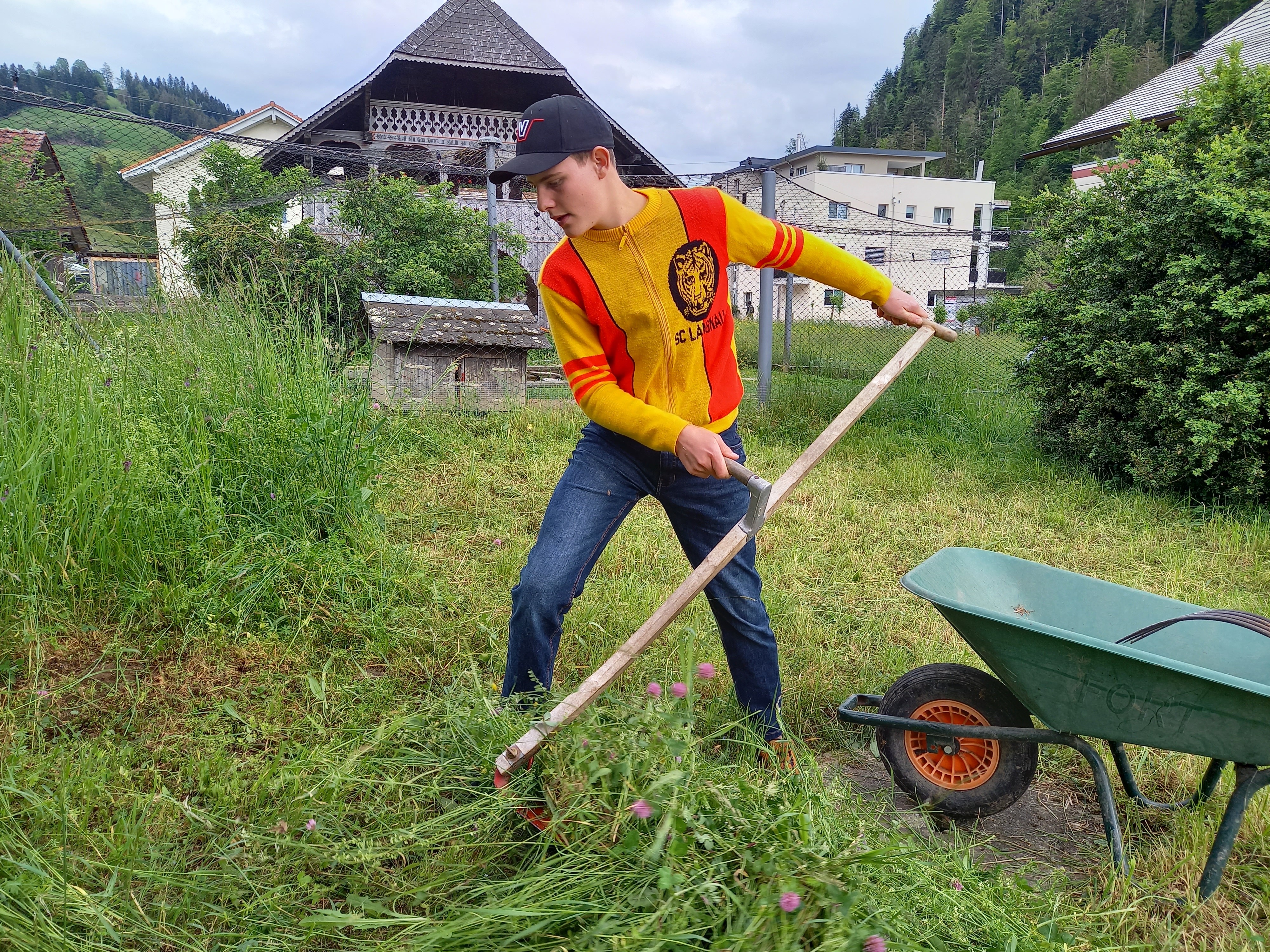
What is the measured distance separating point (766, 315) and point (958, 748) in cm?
574

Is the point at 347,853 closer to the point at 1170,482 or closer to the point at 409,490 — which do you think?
the point at 409,490

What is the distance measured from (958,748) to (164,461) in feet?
9.56

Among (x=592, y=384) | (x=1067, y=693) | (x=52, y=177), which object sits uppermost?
(x=52, y=177)

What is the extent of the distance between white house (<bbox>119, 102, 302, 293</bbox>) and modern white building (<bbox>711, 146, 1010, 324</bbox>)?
3914 millimetres

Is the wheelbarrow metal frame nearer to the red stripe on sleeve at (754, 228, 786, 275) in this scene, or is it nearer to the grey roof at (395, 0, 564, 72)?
the red stripe on sleeve at (754, 228, 786, 275)

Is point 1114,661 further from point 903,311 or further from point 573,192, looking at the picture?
point 573,192

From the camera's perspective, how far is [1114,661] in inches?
79.8

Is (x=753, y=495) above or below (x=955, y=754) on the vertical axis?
above

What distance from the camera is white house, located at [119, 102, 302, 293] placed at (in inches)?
171

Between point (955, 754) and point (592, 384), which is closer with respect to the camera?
point (592, 384)

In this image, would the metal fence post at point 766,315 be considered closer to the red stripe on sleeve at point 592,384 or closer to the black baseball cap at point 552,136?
the red stripe on sleeve at point 592,384

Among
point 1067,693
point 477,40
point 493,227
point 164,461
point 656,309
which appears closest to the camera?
point 1067,693

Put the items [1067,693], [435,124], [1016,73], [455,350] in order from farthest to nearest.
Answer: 1. [1016,73]
2. [435,124]
3. [455,350]
4. [1067,693]

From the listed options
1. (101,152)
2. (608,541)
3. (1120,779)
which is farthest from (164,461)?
(101,152)
